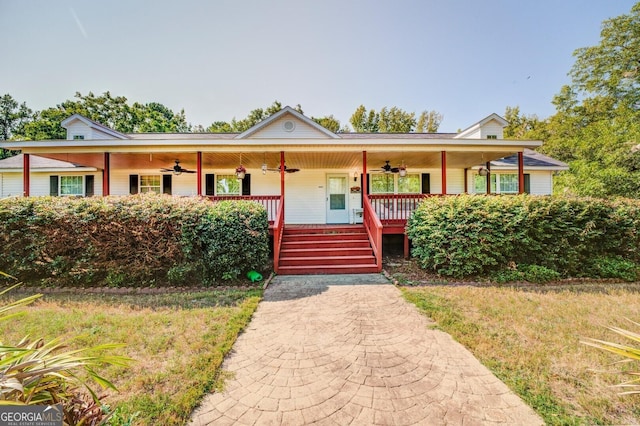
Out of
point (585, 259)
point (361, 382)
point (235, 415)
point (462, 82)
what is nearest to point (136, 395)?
point (235, 415)

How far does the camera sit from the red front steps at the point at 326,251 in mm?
6461

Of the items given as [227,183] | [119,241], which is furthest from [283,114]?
[119,241]

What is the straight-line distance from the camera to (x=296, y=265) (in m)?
6.66

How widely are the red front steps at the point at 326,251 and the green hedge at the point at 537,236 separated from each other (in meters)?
1.71

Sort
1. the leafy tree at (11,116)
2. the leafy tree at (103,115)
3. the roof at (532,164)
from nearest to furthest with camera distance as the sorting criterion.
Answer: the roof at (532,164) → the leafy tree at (103,115) → the leafy tree at (11,116)

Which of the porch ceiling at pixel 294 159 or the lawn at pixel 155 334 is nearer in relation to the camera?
the lawn at pixel 155 334

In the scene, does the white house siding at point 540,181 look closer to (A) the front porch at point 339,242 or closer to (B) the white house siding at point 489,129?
(B) the white house siding at point 489,129

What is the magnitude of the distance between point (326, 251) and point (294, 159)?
424 centimetres

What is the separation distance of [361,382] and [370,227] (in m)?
5.48

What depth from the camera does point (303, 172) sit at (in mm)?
11500

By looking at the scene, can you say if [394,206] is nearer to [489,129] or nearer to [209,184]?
[209,184]

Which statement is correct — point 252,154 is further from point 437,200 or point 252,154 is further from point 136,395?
point 136,395

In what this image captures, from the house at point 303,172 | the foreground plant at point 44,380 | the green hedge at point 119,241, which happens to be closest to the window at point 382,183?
the house at point 303,172

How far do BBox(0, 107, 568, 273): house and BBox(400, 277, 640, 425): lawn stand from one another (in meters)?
2.53
